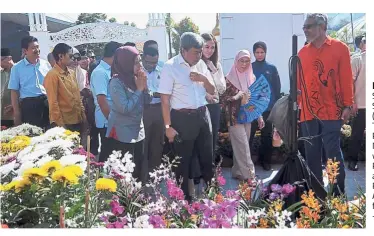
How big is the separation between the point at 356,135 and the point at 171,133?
120 cm

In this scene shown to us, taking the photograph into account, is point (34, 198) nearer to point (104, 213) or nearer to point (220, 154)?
point (104, 213)

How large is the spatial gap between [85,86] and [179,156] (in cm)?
80

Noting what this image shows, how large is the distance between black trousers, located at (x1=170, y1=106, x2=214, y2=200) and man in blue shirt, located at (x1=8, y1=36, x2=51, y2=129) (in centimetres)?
86

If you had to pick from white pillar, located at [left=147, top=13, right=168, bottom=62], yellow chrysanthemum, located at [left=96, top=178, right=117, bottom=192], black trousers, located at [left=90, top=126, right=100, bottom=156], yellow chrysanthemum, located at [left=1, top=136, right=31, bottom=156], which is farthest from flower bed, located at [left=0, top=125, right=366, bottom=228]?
white pillar, located at [left=147, top=13, right=168, bottom=62]

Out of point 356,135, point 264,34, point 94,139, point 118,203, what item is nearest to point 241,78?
point 264,34

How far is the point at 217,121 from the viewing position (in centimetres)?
299

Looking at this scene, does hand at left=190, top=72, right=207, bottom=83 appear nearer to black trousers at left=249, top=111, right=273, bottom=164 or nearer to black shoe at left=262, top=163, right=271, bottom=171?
black trousers at left=249, top=111, right=273, bottom=164

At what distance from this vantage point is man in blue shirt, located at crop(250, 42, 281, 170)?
2741 mm

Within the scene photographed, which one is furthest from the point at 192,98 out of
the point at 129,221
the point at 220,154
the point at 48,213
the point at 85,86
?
the point at 48,213

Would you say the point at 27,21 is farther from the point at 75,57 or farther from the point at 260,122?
the point at 260,122

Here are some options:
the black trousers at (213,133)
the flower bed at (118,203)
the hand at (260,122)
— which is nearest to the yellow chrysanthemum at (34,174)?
the flower bed at (118,203)

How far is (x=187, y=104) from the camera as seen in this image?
2.89 m

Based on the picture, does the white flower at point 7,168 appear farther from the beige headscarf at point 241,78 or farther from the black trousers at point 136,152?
the beige headscarf at point 241,78
